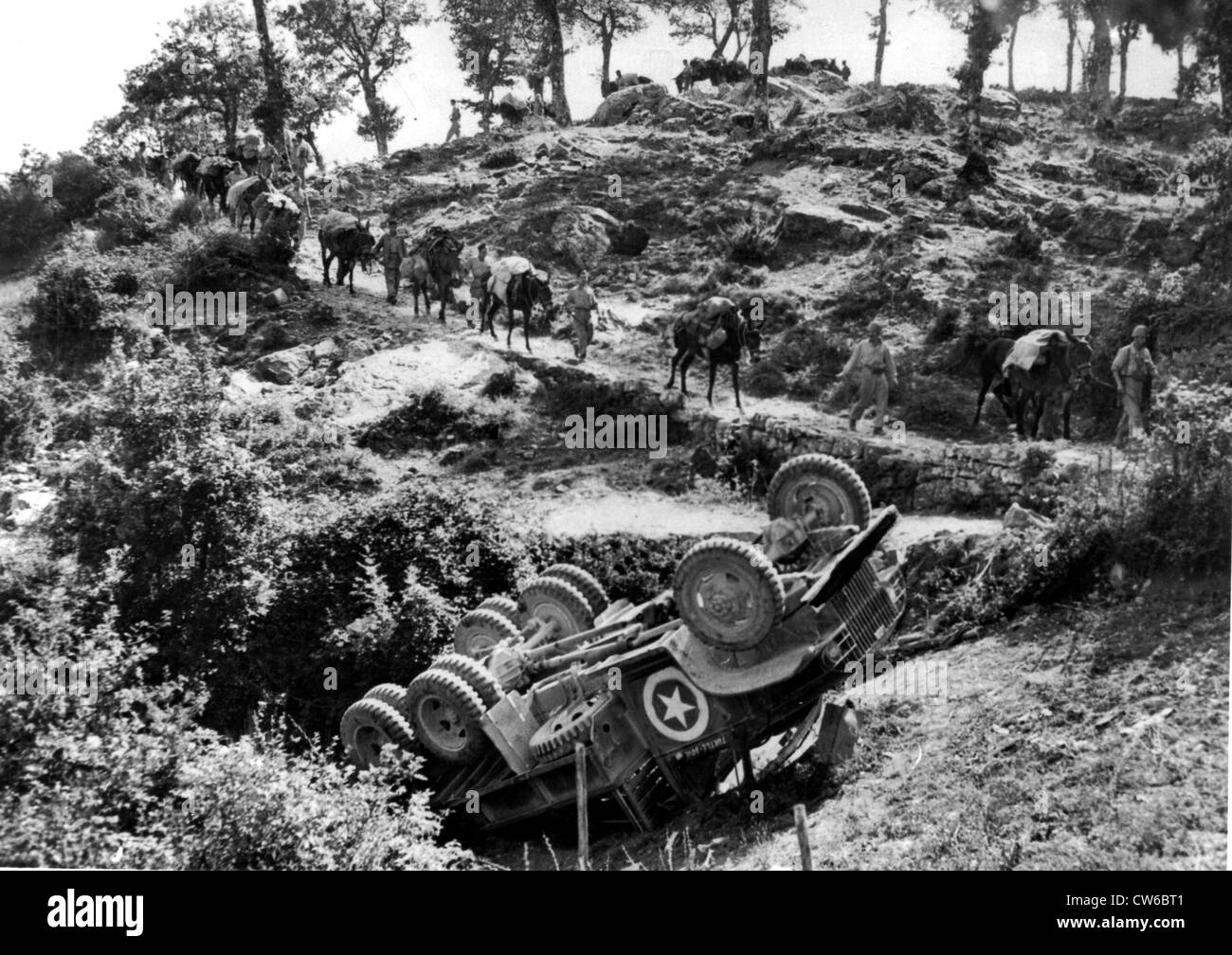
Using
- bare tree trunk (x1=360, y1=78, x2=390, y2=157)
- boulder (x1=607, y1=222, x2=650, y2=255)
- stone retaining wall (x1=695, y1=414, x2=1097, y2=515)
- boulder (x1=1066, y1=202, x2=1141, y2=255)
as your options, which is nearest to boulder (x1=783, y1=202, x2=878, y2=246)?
boulder (x1=607, y1=222, x2=650, y2=255)

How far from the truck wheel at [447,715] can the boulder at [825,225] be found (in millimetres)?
12188

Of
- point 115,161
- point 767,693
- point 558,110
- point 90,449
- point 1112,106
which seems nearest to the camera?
point 767,693

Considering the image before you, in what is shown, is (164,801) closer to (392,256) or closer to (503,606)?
(503,606)

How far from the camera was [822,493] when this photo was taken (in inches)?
384

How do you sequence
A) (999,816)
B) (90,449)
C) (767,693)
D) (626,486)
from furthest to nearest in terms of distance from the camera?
(626,486)
(90,449)
(767,693)
(999,816)

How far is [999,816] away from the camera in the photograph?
835 centimetres

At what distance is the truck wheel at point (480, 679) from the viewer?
1026 cm

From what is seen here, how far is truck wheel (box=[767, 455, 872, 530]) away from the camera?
9602 mm

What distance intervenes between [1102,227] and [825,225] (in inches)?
177

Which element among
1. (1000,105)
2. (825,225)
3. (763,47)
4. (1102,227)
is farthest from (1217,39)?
(1000,105)

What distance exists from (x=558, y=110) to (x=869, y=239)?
9.22 m
